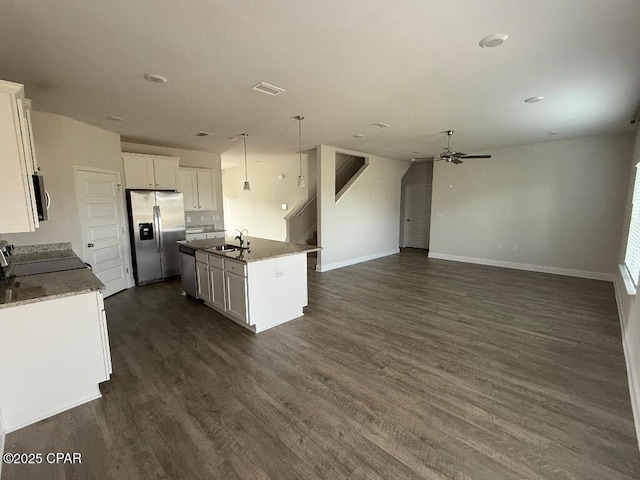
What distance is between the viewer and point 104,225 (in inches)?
183

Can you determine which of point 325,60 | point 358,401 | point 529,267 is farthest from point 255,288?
point 529,267

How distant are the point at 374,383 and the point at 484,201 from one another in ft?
20.0

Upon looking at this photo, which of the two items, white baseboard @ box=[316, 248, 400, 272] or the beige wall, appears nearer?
the beige wall

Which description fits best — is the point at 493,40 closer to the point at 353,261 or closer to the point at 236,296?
the point at 236,296

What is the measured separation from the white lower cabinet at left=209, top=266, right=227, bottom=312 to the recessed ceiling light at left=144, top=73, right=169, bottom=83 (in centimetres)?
218

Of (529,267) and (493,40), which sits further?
(529,267)

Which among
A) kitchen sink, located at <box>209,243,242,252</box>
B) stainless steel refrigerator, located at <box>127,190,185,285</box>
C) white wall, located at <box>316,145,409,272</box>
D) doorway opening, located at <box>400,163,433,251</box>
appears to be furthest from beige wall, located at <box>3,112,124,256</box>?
doorway opening, located at <box>400,163,433,251</box>

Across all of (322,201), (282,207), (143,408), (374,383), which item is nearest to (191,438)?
(143,408)

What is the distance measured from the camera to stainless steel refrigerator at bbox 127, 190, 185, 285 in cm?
521

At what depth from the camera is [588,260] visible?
5.72 meters

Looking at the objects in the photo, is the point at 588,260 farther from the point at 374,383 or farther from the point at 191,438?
the point at 191,438

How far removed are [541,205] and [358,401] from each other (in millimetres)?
6284

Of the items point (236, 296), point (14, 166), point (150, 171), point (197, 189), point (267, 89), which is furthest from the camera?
point (197, 189)

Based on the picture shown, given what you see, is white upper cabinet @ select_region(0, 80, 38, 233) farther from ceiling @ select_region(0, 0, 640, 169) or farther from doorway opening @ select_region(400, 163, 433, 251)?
doorway opening @ select_region(400, 163, 433, 251)
